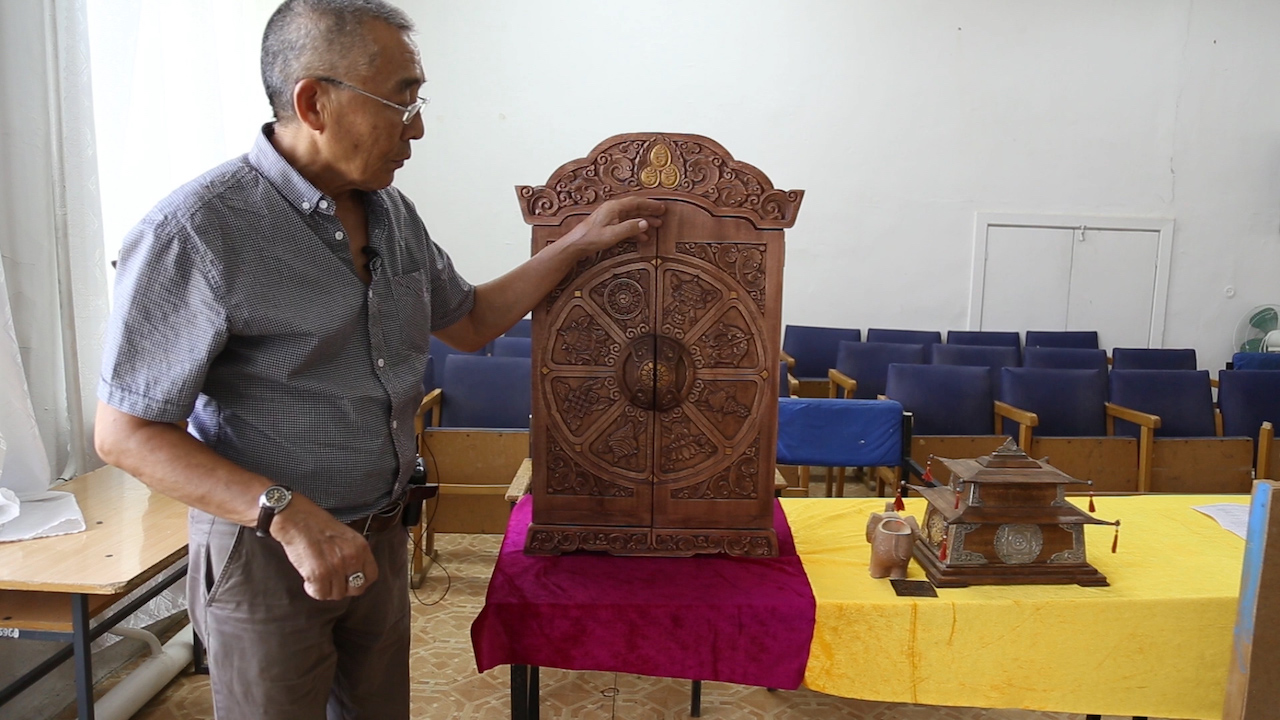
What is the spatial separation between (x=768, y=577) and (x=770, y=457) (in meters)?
0.24

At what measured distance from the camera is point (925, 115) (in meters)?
5.73

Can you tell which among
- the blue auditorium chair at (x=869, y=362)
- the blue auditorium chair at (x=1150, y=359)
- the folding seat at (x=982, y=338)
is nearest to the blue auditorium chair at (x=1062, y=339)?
the folding seat at (x=982, y=338)

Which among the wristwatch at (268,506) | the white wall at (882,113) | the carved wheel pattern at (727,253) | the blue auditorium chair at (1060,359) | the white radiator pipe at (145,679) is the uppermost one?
the white wall at (882,113)

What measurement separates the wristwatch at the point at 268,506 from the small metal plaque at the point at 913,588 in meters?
1.07

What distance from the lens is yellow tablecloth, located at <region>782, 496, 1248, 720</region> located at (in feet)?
4.62

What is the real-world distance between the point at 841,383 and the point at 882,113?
8.27 ft

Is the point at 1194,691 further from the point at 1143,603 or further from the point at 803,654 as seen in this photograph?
the point at 803,654

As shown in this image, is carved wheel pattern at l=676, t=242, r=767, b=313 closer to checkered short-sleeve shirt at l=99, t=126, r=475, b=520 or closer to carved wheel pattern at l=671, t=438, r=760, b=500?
carved wheel pattern at l=671, t=438, r=760, b=500

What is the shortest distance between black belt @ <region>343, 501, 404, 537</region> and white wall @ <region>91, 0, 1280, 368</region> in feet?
15.1

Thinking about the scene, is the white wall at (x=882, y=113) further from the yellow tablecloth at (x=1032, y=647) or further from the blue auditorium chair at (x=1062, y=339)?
the yellow tablecloth at (x=1032, y=647)

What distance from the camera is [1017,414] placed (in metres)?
3.41

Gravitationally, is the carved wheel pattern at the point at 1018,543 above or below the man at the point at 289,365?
below

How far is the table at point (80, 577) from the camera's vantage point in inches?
61.7

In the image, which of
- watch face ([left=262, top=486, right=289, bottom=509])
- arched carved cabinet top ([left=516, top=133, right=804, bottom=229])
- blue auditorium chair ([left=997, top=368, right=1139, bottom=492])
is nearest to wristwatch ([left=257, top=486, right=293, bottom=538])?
watch face ([left=262, top=486, right=289, bottom=509])
